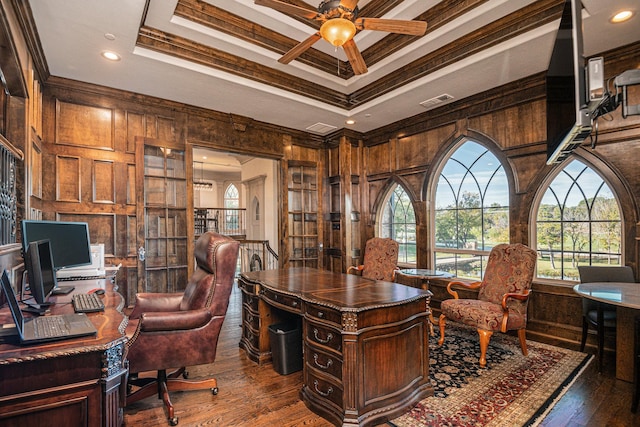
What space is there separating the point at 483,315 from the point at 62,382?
3133 mm

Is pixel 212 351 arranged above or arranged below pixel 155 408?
above

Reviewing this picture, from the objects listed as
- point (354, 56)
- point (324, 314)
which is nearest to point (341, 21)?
point (354, 56)

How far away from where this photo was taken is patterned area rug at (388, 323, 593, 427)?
213 cm

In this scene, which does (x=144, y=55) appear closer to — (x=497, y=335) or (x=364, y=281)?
(x=364, y=281)

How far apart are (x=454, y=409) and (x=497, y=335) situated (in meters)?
1.94

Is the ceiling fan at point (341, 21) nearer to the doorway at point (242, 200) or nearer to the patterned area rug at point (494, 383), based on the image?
the patterned area rug at point (494, 383)

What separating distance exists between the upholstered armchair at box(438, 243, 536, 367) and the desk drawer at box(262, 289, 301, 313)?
5.82ft

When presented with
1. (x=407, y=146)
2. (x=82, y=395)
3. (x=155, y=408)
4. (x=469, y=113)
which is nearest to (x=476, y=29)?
(x=469, y=113)

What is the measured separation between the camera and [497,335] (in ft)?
12.4

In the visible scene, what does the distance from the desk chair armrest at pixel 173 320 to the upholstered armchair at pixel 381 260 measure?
2593 mm

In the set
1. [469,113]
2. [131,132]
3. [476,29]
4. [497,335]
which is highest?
[476,29]

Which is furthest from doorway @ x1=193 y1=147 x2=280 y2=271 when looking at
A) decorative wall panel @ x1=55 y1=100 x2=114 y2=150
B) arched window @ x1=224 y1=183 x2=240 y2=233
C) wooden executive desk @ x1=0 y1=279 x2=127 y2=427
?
wooden executive desk @ x1=0 y1=279 x2=127 y2=427

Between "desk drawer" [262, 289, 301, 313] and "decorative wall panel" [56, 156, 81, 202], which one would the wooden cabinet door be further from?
"desk drawer" [262, 289, 301, 313]

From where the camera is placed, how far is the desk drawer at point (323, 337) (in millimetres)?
2084
